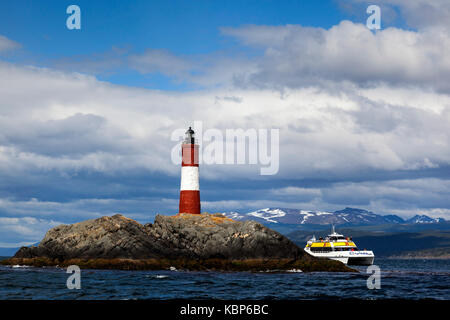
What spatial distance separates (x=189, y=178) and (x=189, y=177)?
0.16 metres

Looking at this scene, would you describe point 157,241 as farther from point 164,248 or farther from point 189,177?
point 189,177

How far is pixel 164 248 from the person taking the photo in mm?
74000

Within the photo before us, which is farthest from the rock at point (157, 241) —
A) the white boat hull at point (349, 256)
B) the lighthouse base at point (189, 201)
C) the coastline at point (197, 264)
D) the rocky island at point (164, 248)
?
the white boat hull at point (349, 256)

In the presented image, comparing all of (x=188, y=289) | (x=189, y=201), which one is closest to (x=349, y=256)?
(x=189, y=201)

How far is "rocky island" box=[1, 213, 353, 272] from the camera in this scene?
70.8 metres

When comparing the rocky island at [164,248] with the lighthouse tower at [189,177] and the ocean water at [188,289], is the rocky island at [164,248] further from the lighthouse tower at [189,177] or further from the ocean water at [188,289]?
the ocean water at [188,289]

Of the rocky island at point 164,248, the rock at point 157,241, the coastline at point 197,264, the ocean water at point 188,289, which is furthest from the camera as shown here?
the rock at point 157,241

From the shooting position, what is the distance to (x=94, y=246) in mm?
71375

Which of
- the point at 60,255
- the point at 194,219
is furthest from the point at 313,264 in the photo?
the point at 60,255

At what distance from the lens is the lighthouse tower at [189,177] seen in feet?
284

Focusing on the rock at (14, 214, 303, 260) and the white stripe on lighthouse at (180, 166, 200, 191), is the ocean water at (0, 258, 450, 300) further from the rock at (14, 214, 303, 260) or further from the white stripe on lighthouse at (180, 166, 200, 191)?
the white stripe on lighthouse at (180, 166, 200, 191)

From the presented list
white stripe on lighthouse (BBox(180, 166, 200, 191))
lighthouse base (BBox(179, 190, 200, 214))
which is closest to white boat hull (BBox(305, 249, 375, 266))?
lighthouse base (BBox(179, 190, 200, 214))
